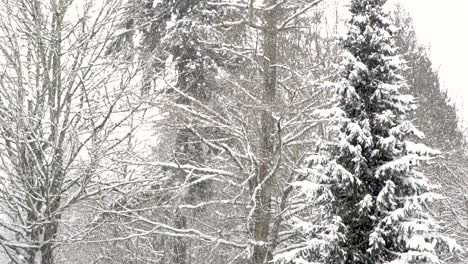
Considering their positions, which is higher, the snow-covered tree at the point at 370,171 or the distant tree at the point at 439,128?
the distant tree at the point at 439,128

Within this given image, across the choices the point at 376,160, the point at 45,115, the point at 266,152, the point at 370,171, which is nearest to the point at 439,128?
the point at 266,152

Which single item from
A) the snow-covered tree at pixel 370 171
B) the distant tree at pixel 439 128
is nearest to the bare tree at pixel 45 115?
the snow-covered tree at pixel 370 171

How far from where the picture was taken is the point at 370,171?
6.93 metres

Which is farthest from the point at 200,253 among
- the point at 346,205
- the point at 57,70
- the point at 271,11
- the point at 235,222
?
the point at 57,70

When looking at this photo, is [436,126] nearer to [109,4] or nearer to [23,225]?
[109,4]

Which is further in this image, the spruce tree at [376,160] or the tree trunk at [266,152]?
→ the tree trunk at [266,152]

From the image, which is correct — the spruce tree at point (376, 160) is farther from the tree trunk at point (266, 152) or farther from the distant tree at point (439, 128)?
the distant tree at point (439, 128)

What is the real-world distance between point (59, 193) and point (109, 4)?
2557 mm

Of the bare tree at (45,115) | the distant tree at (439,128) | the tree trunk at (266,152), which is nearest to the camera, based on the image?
the bare tree at (45,115)

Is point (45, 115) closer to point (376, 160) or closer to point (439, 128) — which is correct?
A: point (376, 160)

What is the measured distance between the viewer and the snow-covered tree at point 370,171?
6.55 m

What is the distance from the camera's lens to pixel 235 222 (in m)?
11.3

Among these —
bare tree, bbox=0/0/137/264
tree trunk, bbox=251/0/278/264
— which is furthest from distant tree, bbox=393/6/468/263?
bare tree, bbox=0/0/137/264

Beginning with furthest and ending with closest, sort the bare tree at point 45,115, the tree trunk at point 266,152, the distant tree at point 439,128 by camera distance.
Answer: the distant tree at point 439,128
the tree trunk at point 266,152
the bare tree at point 45,115
